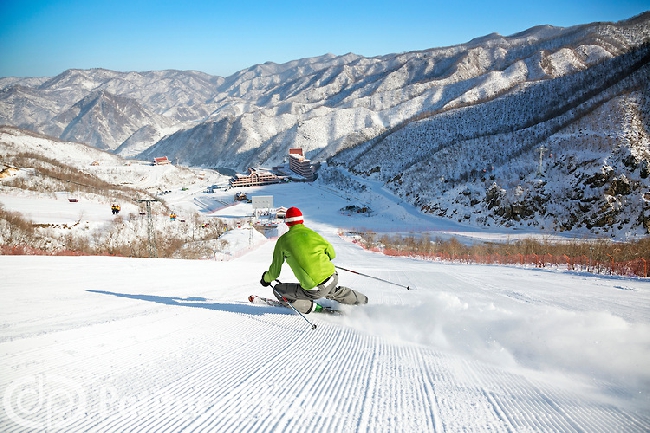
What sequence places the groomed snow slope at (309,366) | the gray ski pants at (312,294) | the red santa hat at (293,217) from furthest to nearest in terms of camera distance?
the gray ski pants at (312,294)
the red santa hat at (293,217)
the groomed snow slope at (309,366)

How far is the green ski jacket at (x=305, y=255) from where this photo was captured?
4715 mm

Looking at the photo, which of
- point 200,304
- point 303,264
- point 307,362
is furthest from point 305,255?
point 200,304

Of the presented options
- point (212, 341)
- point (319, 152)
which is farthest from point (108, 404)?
point (319, 152)

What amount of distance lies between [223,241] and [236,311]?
28.1 m

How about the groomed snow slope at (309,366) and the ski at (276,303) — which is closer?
the groomed snow slope at (309,366)

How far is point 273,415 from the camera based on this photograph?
229cm

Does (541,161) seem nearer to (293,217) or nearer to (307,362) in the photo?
(293,217)

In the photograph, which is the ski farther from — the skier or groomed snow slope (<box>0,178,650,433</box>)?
the skier

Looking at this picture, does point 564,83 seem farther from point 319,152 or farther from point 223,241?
point 223,241

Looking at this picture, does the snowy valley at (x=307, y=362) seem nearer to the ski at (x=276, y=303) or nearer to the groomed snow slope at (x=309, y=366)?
the groomed snow slope at (x=309, y=366)

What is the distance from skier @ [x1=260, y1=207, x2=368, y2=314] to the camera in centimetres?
473

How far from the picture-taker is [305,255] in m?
4.70

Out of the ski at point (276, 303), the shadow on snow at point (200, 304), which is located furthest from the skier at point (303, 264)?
the shadow on snow at point (200, 304)

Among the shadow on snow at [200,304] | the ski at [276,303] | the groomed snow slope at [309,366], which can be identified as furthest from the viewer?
the shadow on snow at [200,304]
